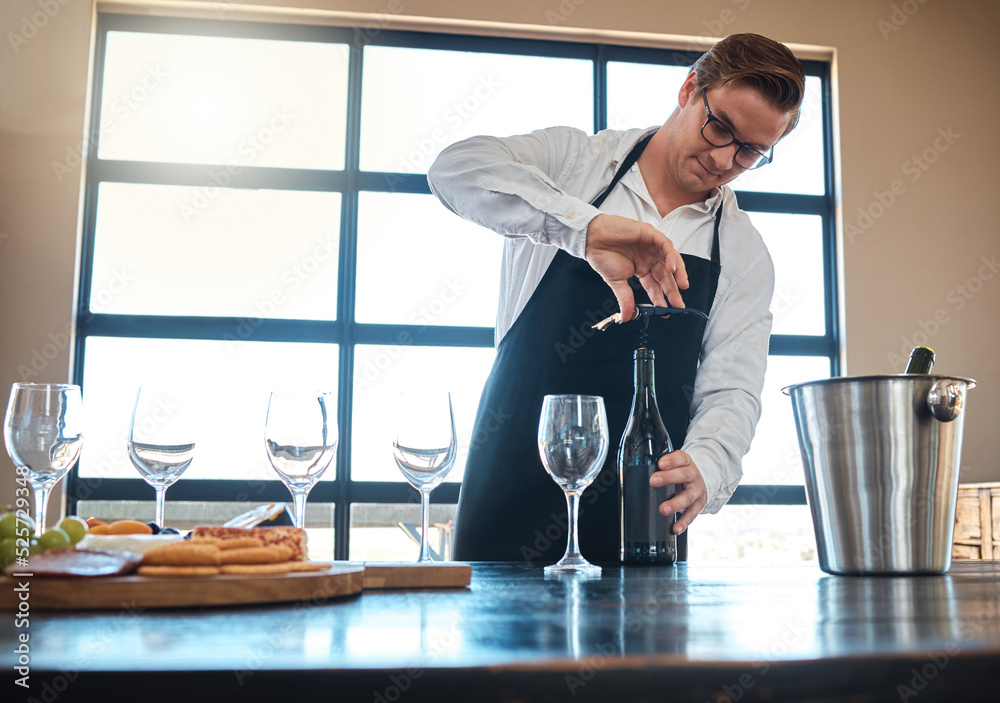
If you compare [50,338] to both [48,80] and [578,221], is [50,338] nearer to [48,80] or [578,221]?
[48,80]

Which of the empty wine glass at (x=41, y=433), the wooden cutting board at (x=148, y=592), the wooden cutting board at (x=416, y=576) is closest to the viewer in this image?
the wooden cutting board at (x=148, y=592)

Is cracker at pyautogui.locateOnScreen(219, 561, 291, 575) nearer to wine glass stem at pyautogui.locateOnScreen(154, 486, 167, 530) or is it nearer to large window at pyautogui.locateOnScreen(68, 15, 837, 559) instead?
wine glass stem at pyautogui.locateOnScreen(154, 486, 167, 530)

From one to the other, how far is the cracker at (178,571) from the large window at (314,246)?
115 inches

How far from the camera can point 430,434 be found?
0.87 m

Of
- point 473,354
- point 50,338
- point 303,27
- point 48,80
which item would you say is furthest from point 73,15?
point 473,354

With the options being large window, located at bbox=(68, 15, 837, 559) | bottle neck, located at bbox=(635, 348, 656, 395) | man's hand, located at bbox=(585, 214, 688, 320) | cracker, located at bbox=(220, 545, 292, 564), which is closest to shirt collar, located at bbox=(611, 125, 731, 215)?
man's hand, located at bbox=(585, 214, 688, 320)

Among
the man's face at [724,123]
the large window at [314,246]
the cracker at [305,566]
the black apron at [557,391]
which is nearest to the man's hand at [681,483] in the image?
the black apron at [557,391]

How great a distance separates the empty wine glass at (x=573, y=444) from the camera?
84 cm

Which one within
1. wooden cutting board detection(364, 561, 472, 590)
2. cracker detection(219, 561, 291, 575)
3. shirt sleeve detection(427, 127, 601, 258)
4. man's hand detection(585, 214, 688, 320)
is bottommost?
wooden cutting board detection(364, 561, 472, 590)

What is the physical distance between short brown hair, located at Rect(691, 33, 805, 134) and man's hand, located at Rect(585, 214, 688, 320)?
1.48 feet

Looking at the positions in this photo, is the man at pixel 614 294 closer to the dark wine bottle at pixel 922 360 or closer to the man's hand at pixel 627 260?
the man's hand at pixel 627 260

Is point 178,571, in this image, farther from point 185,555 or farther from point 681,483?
point 681,483

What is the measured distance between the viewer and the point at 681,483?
1.09 m

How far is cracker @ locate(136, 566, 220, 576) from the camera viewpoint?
0.53 m
